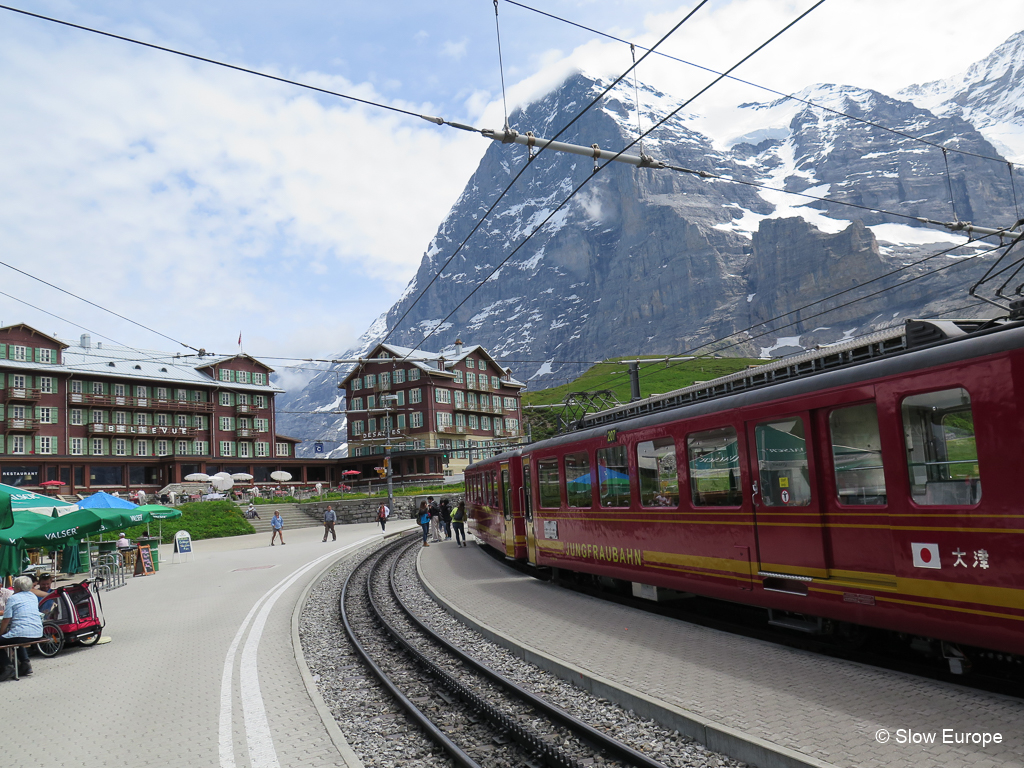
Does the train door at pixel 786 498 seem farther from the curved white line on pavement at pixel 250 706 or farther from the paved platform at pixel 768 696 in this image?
the curved white line on pavement at pixel 250 706

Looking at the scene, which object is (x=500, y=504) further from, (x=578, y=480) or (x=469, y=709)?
(x=469, y=709)

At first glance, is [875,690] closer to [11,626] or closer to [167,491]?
[11,626]

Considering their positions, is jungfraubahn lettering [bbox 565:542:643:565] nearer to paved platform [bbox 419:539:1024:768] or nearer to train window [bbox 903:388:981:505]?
paved platform [bbox 419:539:1024:768]

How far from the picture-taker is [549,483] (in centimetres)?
1605

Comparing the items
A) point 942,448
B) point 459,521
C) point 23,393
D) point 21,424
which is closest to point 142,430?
point 21,424

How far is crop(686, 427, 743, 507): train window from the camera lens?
9.66 m

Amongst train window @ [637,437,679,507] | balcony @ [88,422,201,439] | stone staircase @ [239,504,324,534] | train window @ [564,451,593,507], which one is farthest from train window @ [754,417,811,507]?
balcony @ [88,422,201,439]

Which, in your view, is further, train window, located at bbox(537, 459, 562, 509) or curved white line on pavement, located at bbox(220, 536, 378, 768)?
train window, located at bbox(537, 459, 562, 509)

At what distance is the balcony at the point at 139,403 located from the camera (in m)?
61.8

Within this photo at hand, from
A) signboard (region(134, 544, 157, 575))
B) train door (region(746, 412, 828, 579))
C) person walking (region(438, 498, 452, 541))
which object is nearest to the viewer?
train door (region(746, 412, 828, 579))

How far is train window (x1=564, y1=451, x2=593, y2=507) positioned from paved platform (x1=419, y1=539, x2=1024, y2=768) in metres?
2.97

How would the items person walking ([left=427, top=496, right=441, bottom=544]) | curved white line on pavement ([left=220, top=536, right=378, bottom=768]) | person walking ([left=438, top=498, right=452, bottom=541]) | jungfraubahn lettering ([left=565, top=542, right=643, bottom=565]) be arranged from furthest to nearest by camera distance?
person walking ([left=438, top=498, right=452, bottom=541]), person walking ([left=427, top=496, right=441, bottom=544]), jungfraubahn lettering ([left=565, top=542, right=643, bottom=565]), curved white line on pavement ([left=220, top=536, right=378, bottom=768])

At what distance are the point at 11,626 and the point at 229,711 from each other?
4.75 m
